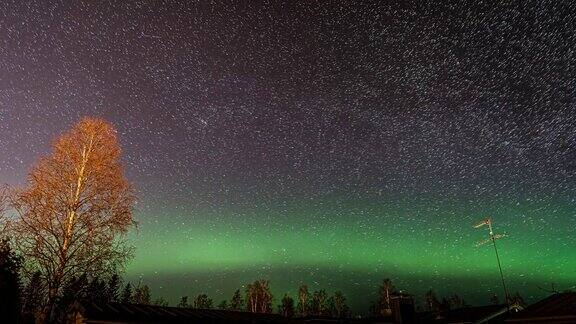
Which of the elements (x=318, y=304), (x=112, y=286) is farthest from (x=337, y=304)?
(x=112, y=286)

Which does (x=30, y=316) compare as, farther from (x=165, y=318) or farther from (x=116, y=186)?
(x=165, y=318)

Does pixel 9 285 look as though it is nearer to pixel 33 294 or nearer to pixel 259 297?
pixel 33 294

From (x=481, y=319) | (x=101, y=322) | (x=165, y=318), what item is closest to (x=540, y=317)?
(x=481, y=319)

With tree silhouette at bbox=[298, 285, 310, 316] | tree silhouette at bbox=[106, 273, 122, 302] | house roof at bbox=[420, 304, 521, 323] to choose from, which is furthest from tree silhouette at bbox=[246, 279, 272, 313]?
house roof at bbox=[420, 304, 521, 323]

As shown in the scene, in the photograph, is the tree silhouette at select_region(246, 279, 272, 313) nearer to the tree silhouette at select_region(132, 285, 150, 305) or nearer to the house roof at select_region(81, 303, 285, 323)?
Result: the tree silhouette at select_region(132, 285, 150, 305)

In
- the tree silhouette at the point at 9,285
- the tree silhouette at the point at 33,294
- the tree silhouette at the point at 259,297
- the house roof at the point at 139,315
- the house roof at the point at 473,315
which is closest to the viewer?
the house roof at the point at 139,315

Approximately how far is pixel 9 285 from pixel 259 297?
97.8 meters

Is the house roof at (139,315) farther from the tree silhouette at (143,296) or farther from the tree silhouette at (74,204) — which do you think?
the tree silhouette at (143,296)

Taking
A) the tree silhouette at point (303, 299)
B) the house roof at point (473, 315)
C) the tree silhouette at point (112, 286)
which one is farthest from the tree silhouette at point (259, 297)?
the house roof at point (473, 315)

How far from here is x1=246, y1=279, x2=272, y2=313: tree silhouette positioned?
107312 millimetres

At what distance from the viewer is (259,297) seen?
10900cm

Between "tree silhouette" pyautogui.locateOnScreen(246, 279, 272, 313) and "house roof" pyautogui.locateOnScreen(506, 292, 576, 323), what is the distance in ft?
311

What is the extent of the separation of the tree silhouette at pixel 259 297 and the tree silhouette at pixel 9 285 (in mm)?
95256

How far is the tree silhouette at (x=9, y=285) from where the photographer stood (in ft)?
52.6
